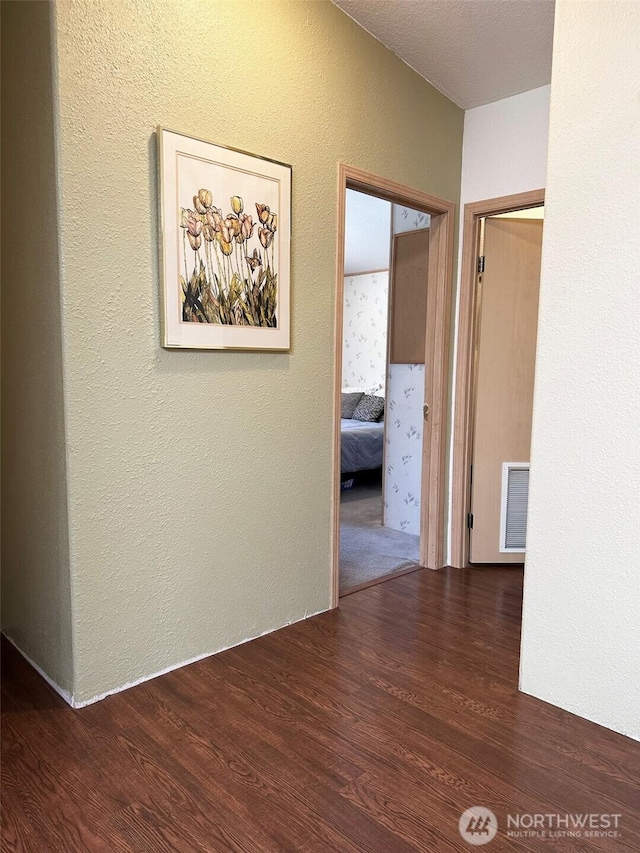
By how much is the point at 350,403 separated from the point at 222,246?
4.51m

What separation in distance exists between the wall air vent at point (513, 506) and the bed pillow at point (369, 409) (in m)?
2.81

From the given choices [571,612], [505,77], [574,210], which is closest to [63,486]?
[571,612]

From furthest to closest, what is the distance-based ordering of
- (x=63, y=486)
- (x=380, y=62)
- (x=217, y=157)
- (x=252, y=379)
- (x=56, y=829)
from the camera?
1. (x=380, y=62)
2. (x=252, y=379)
3. (x=217, y=157)
4. (x=63, y=486)
5. (x=56, y=829)

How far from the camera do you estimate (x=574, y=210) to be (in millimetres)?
1948

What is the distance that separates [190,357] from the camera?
7.15 feet

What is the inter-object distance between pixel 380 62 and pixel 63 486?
2327 millimetres

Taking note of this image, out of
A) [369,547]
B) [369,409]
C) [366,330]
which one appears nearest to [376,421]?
[369,409]

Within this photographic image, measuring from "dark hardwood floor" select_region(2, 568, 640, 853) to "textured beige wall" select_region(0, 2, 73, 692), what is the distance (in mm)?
273

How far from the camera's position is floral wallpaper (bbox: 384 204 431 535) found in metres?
3.88

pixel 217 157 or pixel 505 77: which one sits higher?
pixel 505 77

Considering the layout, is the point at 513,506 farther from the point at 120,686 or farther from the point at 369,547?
the point at 120,686

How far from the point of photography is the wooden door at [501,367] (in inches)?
132

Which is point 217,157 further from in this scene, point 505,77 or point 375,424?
point 375,424

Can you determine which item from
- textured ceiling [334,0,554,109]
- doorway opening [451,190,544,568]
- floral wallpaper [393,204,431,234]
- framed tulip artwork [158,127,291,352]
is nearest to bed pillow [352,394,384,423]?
floral wallpaper [393,204,431,234]
